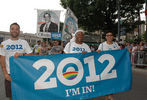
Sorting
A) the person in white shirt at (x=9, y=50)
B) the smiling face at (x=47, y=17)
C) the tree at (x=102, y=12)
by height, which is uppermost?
the tree at (x=102, y=12)

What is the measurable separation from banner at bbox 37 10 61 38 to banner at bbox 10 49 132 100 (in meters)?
5.91

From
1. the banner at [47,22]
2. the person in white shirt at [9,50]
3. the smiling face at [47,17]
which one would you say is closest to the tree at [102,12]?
the banner at [47,22]

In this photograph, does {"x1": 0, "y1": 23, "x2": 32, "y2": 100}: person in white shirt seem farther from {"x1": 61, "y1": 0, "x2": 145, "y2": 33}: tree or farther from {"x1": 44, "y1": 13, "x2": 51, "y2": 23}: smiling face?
{"x1": 61, "y1": 0, "x2": 145, "y2": 33}: tree

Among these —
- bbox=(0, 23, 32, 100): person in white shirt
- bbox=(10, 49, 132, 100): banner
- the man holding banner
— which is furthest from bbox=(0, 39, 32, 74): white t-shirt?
the man holding banner

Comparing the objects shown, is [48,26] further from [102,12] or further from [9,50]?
[102,12]

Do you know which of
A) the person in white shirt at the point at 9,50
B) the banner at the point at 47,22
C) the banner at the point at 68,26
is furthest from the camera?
the banner at the point at 47,22

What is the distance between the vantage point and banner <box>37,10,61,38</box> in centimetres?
957

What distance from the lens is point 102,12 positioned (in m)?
24.1

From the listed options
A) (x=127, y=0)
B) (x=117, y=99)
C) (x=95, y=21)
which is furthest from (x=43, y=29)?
(x=127, y=0)

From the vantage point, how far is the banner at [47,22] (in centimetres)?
957

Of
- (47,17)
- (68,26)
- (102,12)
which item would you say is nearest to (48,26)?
(47,17)

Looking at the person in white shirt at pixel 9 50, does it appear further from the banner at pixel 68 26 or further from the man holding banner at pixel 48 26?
the man holding banner at pixel 48 26

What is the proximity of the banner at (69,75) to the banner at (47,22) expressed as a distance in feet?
19.4

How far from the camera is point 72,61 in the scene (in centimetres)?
367
